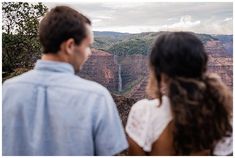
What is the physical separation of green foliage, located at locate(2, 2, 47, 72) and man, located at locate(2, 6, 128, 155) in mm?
1662

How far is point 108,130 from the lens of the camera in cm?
145

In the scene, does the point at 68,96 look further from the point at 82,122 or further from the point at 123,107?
the point at 123,107

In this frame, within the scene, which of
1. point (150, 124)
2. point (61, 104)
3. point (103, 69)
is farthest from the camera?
point (103, 69)

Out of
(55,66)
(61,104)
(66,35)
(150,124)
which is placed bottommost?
(150,124)

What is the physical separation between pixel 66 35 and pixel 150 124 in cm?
47

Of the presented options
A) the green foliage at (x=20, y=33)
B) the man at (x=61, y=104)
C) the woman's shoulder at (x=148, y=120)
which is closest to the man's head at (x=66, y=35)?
the man at (x=61, y=104)

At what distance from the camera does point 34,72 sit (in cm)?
148

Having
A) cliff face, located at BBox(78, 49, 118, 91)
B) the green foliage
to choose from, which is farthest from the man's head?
the green foliage

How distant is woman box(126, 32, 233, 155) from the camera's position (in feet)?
4.79

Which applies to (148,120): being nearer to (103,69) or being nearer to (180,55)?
(180,55)

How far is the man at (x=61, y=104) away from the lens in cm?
143

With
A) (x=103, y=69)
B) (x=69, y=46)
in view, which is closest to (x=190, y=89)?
(x=69, y=46)

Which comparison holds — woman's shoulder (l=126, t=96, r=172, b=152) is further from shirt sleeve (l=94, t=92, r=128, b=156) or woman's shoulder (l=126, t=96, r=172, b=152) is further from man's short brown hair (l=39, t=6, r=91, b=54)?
man's short brown hair (l=39, t=6, r=91, b=54)

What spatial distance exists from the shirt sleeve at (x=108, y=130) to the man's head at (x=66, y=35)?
0.19m
